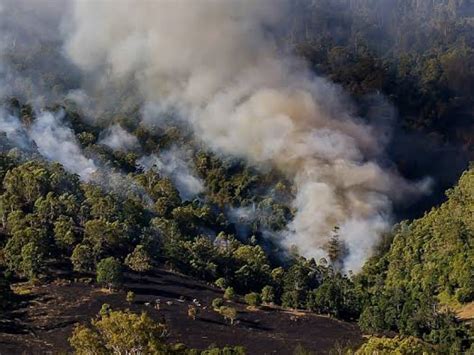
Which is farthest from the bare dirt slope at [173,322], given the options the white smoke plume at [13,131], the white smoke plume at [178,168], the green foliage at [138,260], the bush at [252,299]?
the white smoke plume at [13,131]

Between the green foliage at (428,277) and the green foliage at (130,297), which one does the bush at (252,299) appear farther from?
the green foliage at (130,297)

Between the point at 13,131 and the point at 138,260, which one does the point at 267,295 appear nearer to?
the point at 138,260

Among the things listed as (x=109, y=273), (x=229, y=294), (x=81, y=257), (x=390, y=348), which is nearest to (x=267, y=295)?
(x=229, y=294)

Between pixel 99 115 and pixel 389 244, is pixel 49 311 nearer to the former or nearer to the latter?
pixel 389 244

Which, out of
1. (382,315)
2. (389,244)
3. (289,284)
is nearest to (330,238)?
(389,244)

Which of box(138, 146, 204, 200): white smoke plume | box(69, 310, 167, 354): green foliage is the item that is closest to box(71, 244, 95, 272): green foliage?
box(69, 310, 167, 354): green foliage

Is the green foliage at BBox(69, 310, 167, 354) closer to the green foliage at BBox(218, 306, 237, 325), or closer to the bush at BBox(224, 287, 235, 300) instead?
the green foliage at BBox(218, 306, 237, 325)

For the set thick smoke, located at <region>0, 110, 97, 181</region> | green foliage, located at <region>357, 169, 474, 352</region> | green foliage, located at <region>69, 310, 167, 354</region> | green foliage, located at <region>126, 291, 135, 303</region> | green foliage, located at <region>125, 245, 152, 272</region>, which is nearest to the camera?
green foliage, located at <region>69, 310, 167, 354</region>
